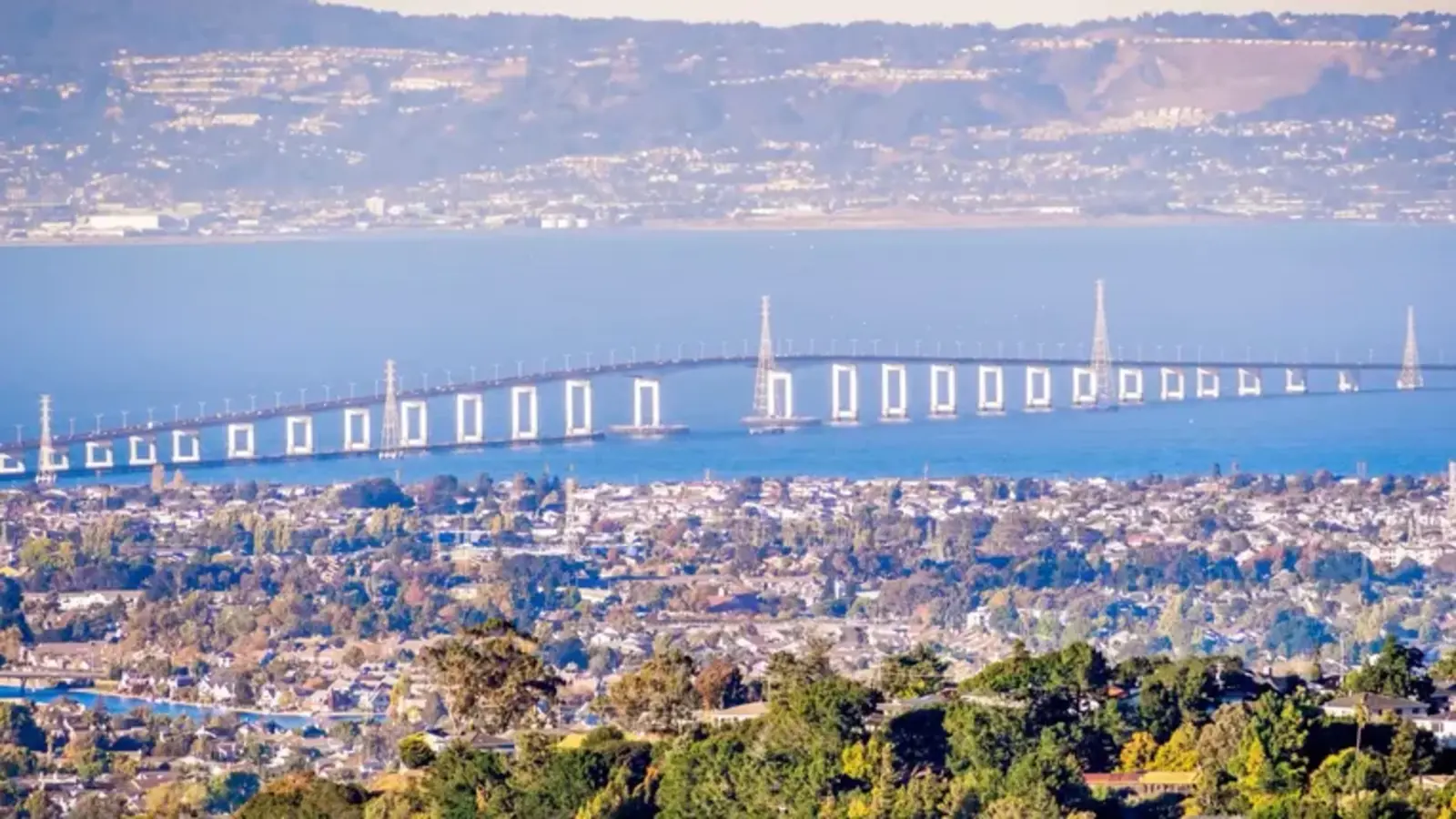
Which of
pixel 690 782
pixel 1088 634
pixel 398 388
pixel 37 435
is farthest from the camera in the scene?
pixel 398 388

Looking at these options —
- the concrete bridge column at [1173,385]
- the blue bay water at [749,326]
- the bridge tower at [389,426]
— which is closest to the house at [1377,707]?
the blue bay water at [749,326]

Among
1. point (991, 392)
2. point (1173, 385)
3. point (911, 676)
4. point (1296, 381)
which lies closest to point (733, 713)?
point (911, 676)

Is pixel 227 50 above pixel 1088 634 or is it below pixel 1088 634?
above

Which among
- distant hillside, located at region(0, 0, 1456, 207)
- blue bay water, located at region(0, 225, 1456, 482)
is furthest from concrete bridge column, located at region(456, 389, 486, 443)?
distant hillside, located at region(0, 0, 1456, 207)

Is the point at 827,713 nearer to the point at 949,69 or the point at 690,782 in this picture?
the point at 690,782

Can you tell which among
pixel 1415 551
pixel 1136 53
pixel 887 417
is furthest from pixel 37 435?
pixel 1136 53

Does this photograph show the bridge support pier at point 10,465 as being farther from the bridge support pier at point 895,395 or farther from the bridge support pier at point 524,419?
the bridge support pier at point 895,395

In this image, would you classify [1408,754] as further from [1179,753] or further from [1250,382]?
[1250,382]
